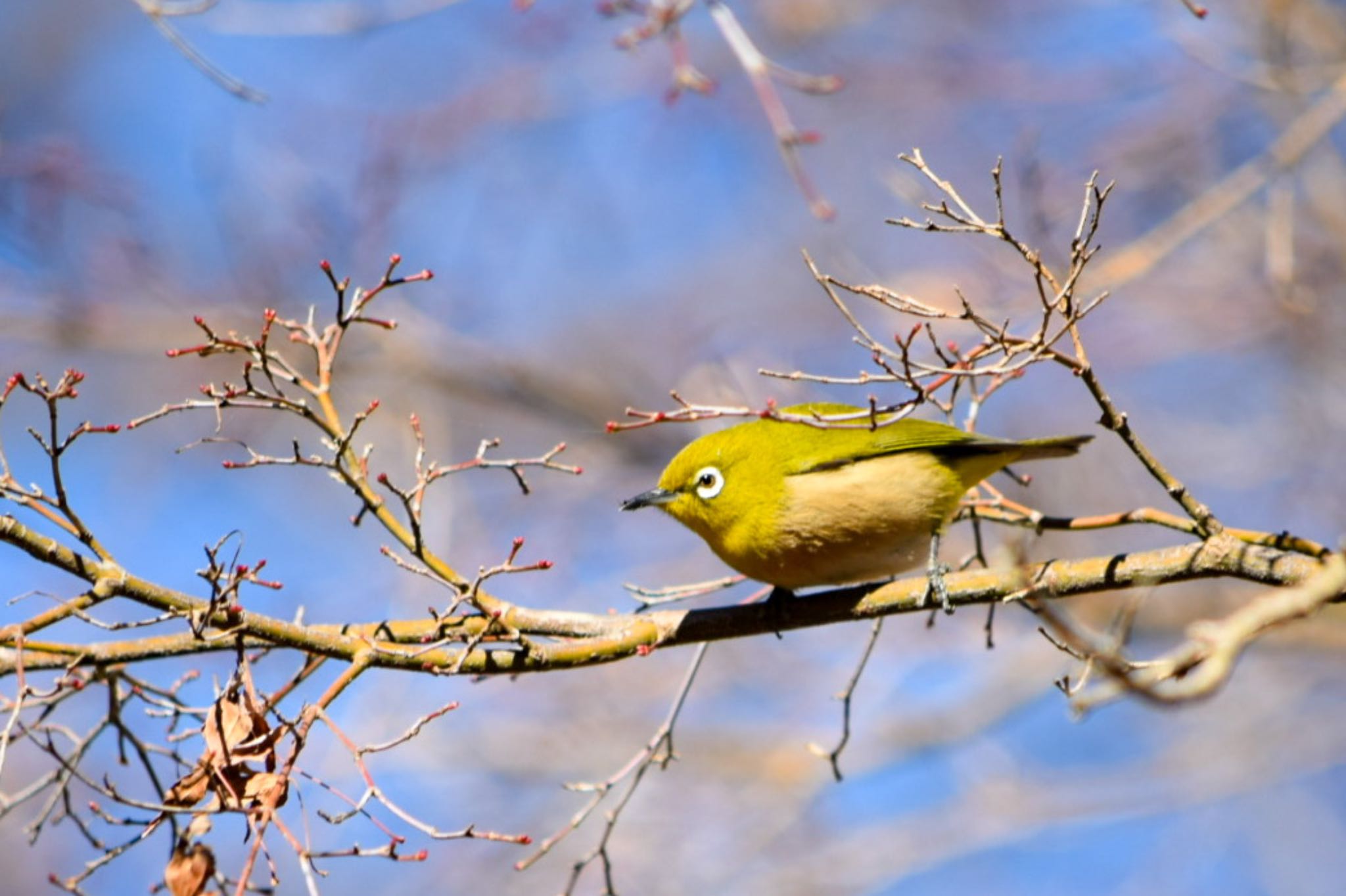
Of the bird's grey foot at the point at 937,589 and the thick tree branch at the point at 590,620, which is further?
the bird's grey foot at the point at 937,589

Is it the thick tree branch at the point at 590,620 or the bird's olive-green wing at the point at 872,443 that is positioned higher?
the bird's olive-green wing at the point at 872,443

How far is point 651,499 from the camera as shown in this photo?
5.30m

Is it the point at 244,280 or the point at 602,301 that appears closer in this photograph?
the point at 244,280

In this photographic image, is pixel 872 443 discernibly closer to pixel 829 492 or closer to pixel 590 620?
pixel 829 492

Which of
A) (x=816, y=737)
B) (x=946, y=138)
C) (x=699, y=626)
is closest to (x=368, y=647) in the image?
(x=699, y=626)

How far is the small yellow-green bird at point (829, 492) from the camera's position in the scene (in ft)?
16.2

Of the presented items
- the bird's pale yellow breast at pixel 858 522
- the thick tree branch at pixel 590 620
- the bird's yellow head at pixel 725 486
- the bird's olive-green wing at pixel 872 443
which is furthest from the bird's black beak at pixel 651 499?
the thick tree branch at pixel 590 620

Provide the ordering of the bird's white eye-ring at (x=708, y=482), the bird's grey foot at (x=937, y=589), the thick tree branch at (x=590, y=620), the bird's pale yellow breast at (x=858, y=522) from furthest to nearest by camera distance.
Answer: the bird's white eye-ring at (x=708, y=482) < the bird's pale yellow breast at (x=858, y=522) < the bird's grey foot at (x=937, y=589) < the thick tree branch at (x=590, y=620)

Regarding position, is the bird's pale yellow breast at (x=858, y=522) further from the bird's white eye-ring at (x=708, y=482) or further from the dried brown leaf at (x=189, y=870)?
the dried brown leaf at (x=189, y=870)

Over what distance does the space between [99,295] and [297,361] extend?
1389 millimetres

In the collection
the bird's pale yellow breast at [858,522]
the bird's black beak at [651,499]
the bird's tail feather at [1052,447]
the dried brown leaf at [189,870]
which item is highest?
the bird's black beak at [651,499]

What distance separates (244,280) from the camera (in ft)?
30.5

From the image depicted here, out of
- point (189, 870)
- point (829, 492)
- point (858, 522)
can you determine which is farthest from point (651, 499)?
point (189, 870)

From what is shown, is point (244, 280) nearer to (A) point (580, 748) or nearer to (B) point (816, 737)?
(A) point (580, 748)
